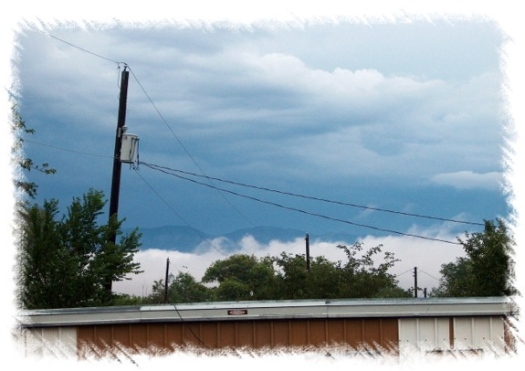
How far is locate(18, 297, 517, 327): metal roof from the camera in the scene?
1496cm

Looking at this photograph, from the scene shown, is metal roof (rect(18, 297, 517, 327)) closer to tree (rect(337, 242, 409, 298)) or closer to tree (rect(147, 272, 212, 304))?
tree (rect(337, 242, 409, 298))

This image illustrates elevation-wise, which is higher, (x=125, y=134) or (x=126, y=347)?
(x=125, y=134)

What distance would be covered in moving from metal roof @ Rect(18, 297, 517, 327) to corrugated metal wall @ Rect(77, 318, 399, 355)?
15 cm

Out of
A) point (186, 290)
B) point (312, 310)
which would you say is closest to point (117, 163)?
point (312, 310)

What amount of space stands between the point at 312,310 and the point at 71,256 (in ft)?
40.3

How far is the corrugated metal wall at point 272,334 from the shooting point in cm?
1497

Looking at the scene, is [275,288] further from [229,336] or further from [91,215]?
[229,336]

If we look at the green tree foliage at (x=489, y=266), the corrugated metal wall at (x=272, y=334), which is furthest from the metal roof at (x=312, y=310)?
the green tree foliage at (x=489, y=266)

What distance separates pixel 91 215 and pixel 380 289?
19.2m

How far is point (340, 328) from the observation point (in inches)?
591

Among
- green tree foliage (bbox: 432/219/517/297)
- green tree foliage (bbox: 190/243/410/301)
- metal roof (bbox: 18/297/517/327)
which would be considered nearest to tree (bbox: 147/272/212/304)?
green tree foliage (bbox: 190/243/410/301)

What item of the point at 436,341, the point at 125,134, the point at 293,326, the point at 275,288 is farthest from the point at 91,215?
the point at 275,288

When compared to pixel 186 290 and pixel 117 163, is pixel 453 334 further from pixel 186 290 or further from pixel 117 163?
pixel 186 290

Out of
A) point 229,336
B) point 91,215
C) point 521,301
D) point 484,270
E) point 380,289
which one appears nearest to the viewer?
point 521,301
